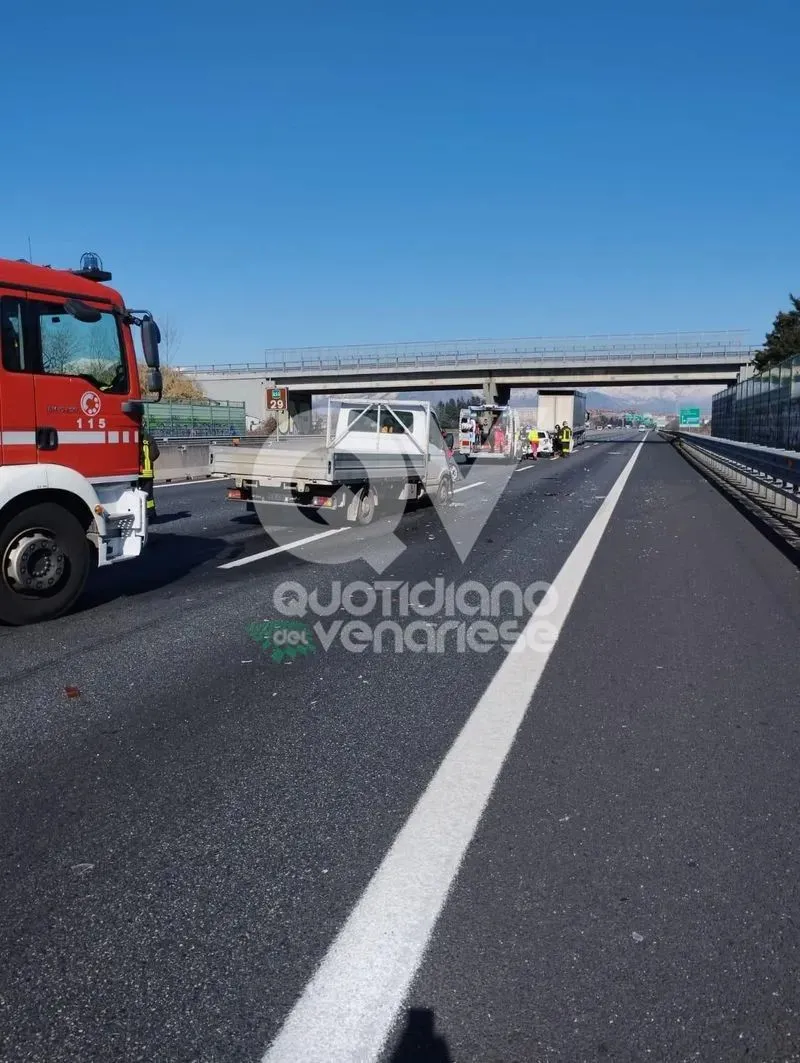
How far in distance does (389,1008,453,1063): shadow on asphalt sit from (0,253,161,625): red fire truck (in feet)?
18.0

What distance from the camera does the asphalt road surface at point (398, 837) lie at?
2654 mm

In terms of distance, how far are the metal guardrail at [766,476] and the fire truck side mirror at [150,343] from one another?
34.8ft

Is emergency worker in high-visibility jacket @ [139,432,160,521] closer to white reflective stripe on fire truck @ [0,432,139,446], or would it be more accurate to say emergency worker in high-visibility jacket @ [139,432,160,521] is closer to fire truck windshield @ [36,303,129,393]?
white reflective stripe on fire truck @ [0,432,139,446]

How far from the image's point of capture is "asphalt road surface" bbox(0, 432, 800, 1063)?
265cm

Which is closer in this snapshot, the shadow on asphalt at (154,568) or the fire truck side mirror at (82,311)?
the fire truck side mirror at (82,311)

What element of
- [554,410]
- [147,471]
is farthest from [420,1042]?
[554,410]

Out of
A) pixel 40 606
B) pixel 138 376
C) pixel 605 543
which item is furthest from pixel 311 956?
pixel 605 543

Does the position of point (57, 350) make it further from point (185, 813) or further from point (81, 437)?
point (185, 813)

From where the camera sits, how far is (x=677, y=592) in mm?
9266

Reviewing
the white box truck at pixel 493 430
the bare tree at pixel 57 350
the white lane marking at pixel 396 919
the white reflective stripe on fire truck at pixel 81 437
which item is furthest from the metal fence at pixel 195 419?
the white lane marking at pixel 396 919

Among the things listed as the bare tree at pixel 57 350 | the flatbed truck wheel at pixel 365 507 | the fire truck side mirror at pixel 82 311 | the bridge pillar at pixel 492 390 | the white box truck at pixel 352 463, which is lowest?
the flatbed truck wheel at pixel 365 507

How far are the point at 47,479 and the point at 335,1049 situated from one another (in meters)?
5.71

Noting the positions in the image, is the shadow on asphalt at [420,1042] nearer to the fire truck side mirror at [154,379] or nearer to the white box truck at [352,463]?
the fire truck side mirror at [154,379]

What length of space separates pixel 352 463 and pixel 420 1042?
1112cm
